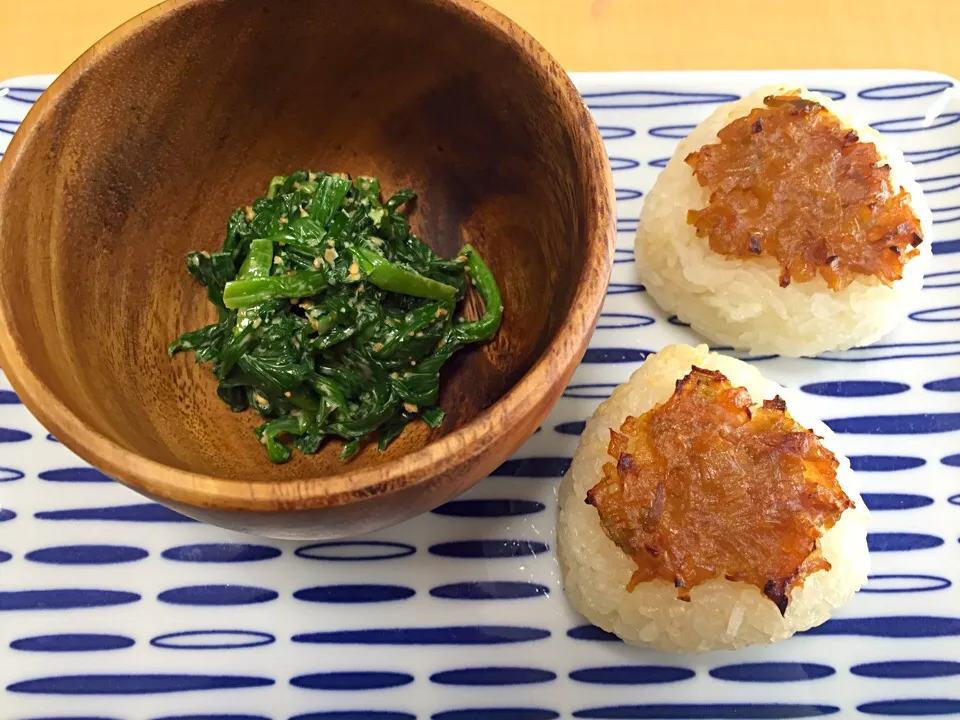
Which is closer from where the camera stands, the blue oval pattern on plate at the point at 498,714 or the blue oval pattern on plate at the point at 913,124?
the blue oval pattern on plate at the point at 498,714

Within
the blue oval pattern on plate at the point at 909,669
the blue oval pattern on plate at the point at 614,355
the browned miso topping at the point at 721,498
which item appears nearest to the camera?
the browned miso topping at the point at 721,498

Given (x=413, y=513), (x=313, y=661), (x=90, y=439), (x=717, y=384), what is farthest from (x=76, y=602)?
(x=717, y=384)

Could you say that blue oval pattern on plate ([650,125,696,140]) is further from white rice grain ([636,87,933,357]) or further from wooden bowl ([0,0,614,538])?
wooden bowl ([0,0,614,538])

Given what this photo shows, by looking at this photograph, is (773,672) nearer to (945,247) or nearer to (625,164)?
(945,247)

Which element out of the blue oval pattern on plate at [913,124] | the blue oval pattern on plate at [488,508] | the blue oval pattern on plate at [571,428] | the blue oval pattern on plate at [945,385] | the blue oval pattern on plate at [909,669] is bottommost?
the blue oval pattern on plate at [909,669]

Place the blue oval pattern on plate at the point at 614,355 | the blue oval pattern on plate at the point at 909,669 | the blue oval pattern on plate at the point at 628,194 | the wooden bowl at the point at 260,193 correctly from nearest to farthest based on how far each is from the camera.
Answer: the wooden bowl at the point at 260,193 < the blue oval pattern on plate at the point at 909,669 < the blue oval pattern on plate at the point at 614,355 < the blue oval pattern on plate at the point at 628,194

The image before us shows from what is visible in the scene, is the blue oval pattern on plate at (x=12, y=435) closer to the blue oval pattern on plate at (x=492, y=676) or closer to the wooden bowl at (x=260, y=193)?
the wooden bowl at (x=260, y=193)

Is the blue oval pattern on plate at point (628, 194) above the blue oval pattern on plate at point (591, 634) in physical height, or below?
above

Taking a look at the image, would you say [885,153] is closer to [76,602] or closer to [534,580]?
[534,580]

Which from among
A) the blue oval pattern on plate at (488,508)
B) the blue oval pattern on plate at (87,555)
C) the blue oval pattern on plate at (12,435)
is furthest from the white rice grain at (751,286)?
the blue oval pattern on plate at (12,435)
